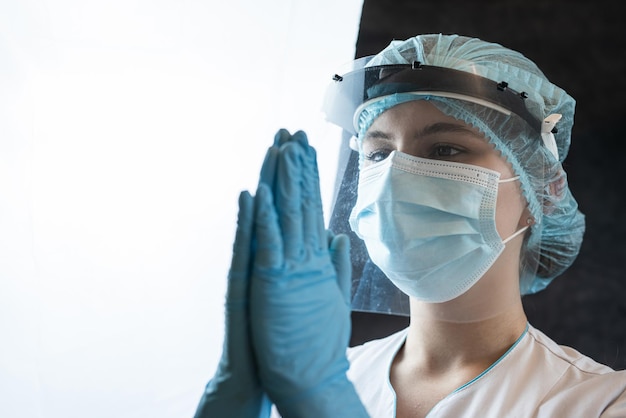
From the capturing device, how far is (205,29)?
1.33 metres

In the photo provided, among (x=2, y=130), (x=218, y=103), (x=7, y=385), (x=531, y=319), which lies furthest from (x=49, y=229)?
(x=531, y=319)

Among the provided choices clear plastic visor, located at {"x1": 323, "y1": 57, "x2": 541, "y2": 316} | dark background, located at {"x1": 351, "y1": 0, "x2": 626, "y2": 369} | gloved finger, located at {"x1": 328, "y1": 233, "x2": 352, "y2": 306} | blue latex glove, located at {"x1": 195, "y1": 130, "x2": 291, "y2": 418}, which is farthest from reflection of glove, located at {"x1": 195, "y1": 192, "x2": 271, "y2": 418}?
dark background, located at {"x1": 351, "y1": 0, "x2": 626, "y2": 369}

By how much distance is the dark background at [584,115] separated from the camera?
1771 mm

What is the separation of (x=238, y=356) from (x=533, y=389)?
0.63 meters

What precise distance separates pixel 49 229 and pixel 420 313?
84 cm

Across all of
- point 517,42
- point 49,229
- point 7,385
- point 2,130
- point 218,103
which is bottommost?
point 7,385

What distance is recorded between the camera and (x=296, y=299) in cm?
84

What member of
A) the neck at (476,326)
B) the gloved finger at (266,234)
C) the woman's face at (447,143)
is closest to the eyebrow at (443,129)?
the woman's face at (447,143)

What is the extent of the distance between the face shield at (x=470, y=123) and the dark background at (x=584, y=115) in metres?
0.32

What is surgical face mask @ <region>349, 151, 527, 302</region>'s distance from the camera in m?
1.25

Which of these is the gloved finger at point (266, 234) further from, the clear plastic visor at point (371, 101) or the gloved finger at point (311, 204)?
the clear plastic visor at point (371, 101)

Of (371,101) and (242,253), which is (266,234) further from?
(371,101)

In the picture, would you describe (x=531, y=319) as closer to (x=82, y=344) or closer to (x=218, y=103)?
(x=218, y=103)

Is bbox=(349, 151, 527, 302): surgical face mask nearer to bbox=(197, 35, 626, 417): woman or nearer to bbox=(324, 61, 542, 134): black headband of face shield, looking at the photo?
bbox=(197, 35, 626, 417): woman
